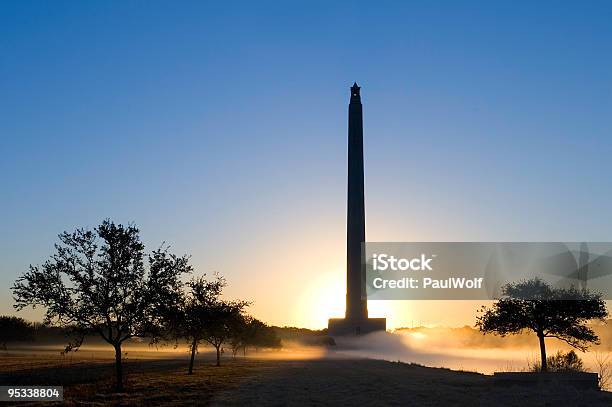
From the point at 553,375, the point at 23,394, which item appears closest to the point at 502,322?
the point at 553,375

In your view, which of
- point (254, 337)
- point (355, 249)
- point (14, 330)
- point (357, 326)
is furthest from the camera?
point (14, 330)

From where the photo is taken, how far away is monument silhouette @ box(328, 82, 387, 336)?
355 feet

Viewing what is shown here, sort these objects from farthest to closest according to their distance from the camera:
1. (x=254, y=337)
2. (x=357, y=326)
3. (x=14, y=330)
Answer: (x=14, y=330) < (x=357, y=326) < (x=254, y=337)

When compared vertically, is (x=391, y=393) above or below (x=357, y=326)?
below

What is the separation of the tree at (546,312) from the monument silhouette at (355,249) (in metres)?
45.3

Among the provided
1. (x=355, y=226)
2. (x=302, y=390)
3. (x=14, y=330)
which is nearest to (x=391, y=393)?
(x=302, y=390)

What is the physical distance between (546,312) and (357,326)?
179ft

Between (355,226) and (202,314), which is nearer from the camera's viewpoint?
(202,314)

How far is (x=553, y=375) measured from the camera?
38656 millimetres

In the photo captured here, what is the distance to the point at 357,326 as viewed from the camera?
111375 mm

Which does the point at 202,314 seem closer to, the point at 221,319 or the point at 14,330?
the point at 221,319

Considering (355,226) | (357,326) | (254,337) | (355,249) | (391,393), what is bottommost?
(391,393)

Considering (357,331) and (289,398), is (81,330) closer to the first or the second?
(289,398)

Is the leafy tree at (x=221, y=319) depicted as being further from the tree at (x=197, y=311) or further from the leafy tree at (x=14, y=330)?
the leafy tree at (x=14, y=330)
